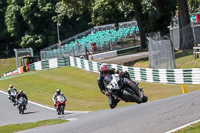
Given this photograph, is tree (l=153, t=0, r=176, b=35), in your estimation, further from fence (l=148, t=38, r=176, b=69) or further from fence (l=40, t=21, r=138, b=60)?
fence (l=40, t=21, r=138, b=60)

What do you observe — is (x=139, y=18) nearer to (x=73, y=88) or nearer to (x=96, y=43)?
(x=96, y=43)

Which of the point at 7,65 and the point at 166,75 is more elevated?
the point at 7,65

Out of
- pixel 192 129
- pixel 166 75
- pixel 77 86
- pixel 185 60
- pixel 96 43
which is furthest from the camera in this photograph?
pixel 96 43

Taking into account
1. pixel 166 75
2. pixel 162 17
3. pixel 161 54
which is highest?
pixel 162 17

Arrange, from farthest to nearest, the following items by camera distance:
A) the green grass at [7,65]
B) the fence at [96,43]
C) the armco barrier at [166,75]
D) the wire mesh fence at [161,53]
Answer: the green grass at [7,65] → the fence at [96,43] → the wire mesh fence at [161,53] → the armco barrier at [166,75]

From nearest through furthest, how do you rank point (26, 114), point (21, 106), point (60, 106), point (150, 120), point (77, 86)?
1. point (150, 120)
2. point (60, 106)
3. point (26, 114)
4. point (21, 106)
5. point (77, 86)

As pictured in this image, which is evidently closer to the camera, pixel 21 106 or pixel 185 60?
pixel 21 106

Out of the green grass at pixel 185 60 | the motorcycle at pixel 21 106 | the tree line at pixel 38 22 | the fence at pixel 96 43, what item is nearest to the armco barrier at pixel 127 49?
the fence at pixel 96 43

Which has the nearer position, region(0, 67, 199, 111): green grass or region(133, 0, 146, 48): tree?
region(0, 67, 199, 111): green grass

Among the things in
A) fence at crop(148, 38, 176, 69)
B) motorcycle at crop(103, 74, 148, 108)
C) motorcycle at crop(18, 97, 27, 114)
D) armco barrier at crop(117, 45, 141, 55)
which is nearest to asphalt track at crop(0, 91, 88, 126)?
motorcycle at crop(18, 97, 27, 114)

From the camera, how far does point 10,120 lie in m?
20.9

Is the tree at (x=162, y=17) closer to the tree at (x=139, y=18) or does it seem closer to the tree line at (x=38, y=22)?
the tree at (x=139, y=18)

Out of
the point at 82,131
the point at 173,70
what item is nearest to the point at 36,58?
the point at 173,70

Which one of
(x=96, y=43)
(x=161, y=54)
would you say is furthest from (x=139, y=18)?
(x=161, y=54)
